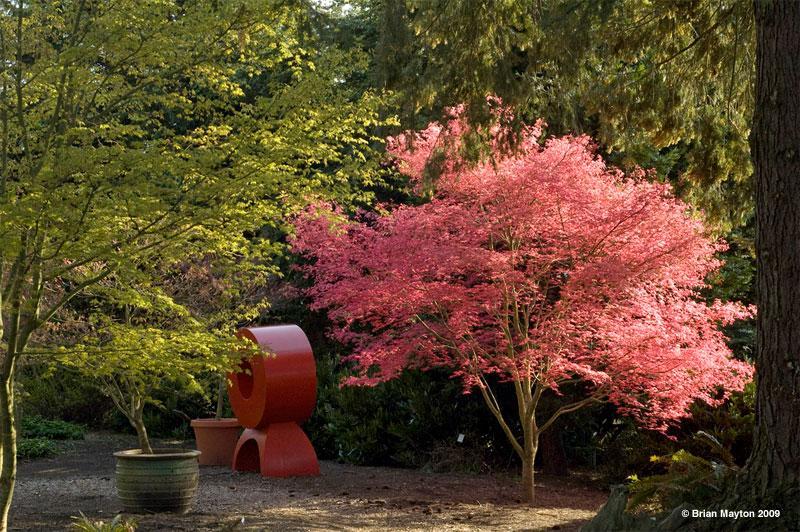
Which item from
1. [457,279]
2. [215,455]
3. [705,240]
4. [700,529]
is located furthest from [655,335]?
[215,455]

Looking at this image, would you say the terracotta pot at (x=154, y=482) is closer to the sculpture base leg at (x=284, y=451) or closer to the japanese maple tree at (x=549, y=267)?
the japanese maple tree at (x=549, y=267)

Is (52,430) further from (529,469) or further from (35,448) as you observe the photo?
(529,469)

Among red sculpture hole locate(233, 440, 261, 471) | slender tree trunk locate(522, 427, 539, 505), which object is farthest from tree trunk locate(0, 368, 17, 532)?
red sculpture hole locate(233, 440, 261, 471)

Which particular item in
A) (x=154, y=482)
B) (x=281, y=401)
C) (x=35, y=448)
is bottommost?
(x=35, y=448)

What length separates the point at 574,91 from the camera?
9.58m

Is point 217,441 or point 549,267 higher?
point 549,267

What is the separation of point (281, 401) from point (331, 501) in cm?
228

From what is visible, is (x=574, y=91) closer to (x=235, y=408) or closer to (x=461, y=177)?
(x=461, y=177)

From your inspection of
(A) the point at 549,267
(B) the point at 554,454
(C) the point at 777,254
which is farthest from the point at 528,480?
(C) the point at 777,254

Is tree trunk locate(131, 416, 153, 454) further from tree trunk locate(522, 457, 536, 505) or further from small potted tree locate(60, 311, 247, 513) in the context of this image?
tree trunk locate(522, 457, 536, 505)

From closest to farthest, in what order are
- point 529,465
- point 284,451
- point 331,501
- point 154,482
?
1. point 154,482
2. point 331,501
3. point 529,465
4. point 284,451

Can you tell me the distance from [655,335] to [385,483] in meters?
4.00

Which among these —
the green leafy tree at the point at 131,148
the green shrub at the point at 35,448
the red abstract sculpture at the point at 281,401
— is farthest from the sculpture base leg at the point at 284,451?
the green leafy tree at the point at 131,148

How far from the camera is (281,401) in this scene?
12.0 metres
